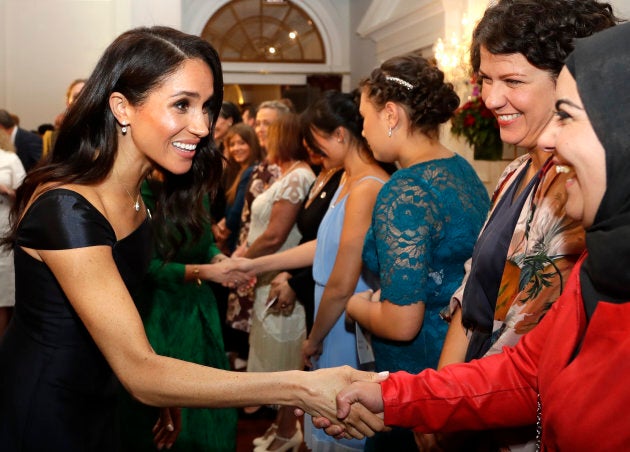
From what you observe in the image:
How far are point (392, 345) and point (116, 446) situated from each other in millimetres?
910

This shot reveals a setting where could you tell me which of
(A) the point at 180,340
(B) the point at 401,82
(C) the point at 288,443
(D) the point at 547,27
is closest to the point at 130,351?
(D) the point at 547,27

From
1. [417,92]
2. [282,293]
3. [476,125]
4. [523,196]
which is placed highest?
[417,92]

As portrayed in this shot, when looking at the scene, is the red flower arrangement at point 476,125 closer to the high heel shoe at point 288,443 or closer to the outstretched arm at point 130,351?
the high heel shoe at point 288,443

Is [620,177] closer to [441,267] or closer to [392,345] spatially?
[441,267]

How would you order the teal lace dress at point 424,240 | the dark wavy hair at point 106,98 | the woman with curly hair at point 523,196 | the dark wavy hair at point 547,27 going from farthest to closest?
the teal lace dress at point 424,240 → the dark wavy hair at point 106,98 → the dark wavy hair at point 547,27 → the woman with curly hair at point 523,196

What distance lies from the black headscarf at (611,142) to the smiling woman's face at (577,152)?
1 cm

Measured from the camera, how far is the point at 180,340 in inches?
123

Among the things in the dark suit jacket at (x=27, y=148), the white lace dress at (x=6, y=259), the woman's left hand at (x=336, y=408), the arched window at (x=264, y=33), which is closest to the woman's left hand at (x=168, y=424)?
the woman's left hand at (x=336, y=408)

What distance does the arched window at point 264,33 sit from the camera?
40.3 ft

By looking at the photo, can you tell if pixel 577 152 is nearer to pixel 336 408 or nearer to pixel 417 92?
pixel 336 408

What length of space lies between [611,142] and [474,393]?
698 mm

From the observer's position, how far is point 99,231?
5.60 ft

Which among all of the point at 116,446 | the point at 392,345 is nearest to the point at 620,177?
the point at 392,345

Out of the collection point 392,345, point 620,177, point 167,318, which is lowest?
point 167,318
